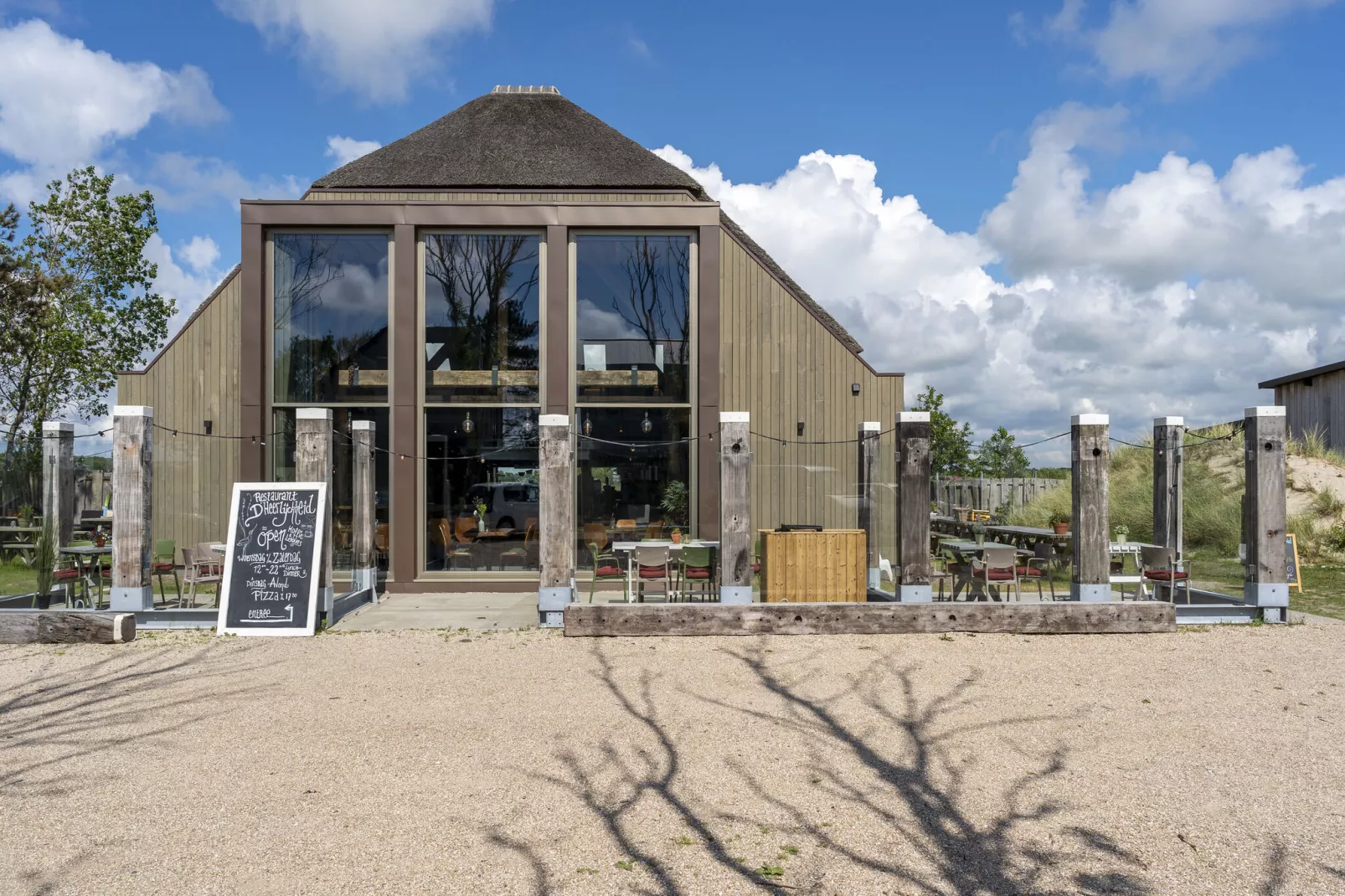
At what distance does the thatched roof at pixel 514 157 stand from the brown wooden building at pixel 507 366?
0.88 metres

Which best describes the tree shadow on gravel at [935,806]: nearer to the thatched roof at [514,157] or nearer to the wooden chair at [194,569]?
the wooden chair at [194,569]

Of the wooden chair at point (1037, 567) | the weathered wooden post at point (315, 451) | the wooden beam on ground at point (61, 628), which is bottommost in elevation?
the wooden beam on ground at point (61, 628)

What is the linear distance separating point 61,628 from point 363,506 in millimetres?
3460

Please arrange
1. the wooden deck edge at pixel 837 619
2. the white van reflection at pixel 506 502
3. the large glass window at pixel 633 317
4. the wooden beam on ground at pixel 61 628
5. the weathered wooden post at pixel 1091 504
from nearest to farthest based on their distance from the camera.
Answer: the wooden beam on ground at pixel 61 628
the wooden deck edge at pixel 837 619
the weathered wooden post at pixel 1091 504
the white van reflection at pixel 506 502
the large glass window at pixel 633 317

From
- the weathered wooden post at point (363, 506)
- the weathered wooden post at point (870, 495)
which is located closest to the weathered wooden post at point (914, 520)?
the weathered wooden post at point (870, 495)

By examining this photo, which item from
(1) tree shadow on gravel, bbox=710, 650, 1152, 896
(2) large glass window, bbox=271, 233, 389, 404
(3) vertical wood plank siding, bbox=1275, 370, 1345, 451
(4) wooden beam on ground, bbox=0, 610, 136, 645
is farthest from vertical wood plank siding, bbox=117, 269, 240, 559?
(3) vertical wood plank siding, bbox=1275, 370, 1345, 451

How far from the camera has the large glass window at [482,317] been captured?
12938 mm

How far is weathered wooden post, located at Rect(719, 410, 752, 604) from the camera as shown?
9117 mm

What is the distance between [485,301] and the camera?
1305cm

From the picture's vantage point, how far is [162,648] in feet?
27.5

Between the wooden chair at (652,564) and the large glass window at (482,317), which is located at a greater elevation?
the large glass window at (482,317)

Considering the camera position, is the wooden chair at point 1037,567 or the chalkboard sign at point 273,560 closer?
the chalkboard sign at point 273,560

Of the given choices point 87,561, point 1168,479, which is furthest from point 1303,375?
point 87,561

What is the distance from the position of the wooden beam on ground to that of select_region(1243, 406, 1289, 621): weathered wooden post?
37.7 ft
